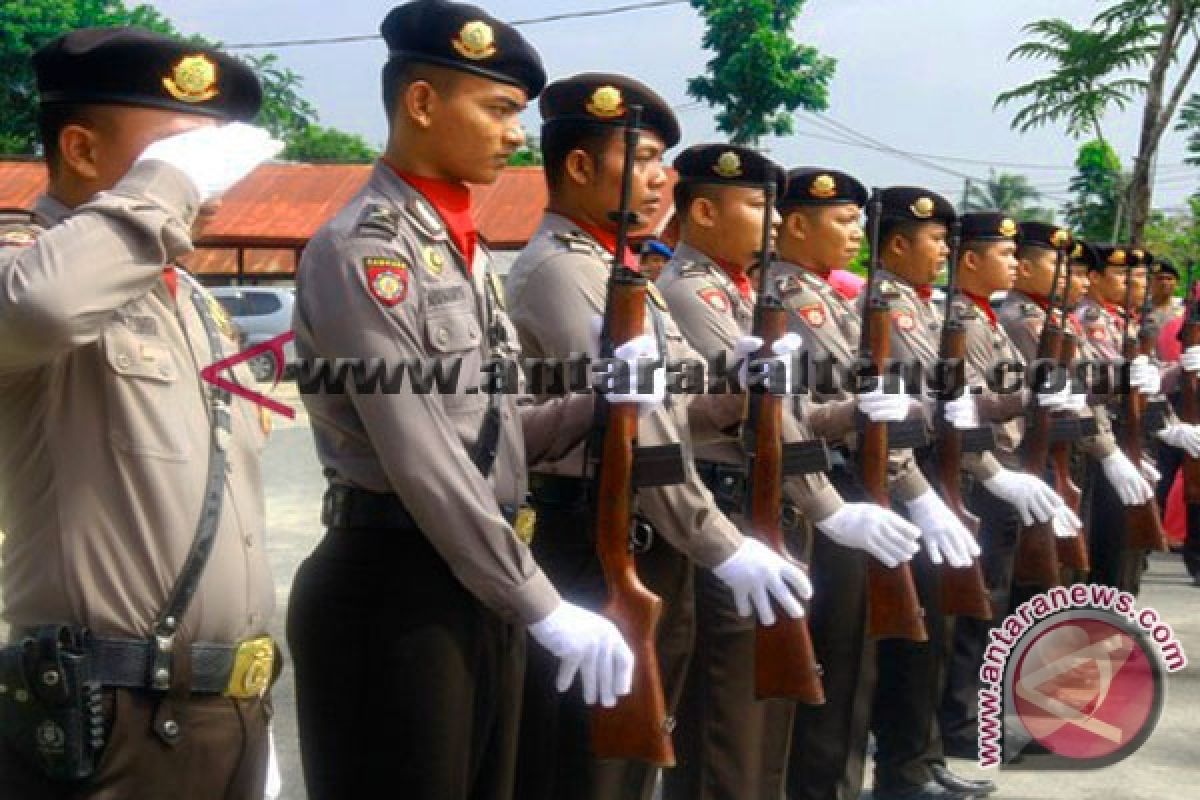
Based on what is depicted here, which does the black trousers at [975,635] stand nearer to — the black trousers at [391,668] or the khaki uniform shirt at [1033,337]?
the khaki uniform shirt at [1033,337]

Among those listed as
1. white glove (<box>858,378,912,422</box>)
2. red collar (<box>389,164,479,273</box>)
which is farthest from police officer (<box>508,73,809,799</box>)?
white glove (<box>858,378,912,422</box>)

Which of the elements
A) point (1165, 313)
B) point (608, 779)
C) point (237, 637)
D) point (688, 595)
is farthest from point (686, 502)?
point (1165, 313)

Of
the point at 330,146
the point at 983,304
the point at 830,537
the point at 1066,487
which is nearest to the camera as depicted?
the point at 830,537

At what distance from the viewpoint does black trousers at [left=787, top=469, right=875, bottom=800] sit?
15.3 ft

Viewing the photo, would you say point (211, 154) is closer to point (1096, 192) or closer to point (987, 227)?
point (987, 227)

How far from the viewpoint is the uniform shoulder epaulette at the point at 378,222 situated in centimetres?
263

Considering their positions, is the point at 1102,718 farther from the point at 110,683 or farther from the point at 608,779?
the point at 110,683

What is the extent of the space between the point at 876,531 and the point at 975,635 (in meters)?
1.98

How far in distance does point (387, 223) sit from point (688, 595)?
4.39 ft

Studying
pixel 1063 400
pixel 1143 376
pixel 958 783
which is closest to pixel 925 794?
pixel 958 783

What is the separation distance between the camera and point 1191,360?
26.2 feet

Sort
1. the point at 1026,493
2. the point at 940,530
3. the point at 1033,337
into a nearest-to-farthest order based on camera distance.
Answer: the point at 940,530 < the point at 1026,493 < the point at 1033,337

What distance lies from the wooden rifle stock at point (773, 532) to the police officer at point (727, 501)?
0.10 m

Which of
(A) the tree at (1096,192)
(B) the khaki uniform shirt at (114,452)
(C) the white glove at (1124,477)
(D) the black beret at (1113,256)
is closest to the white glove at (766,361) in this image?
(B) the khaki uniform shirt at (114,452)
